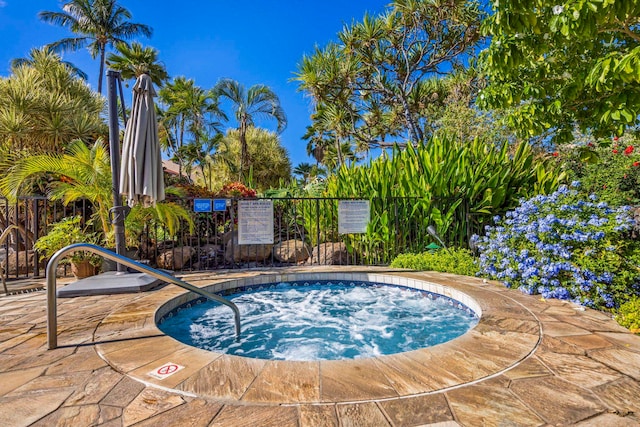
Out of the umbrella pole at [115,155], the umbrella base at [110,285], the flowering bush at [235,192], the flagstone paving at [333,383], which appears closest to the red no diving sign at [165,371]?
the flagstone paving at [333,383]

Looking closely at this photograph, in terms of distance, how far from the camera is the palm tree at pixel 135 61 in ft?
51.8

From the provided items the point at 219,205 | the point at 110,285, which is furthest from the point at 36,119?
the point at 110,285

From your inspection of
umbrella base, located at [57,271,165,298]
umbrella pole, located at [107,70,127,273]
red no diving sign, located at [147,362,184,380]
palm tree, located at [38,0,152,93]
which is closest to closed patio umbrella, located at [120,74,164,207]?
umbrella pole, located at [107,70,127,273]

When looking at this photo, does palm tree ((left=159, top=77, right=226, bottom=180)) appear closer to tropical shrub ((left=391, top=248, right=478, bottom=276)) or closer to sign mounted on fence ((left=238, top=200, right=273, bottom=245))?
sign mounted on fence ((left=238, top=200, right=273, bottom=245))

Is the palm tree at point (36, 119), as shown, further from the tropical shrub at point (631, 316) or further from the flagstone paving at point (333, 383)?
the tropical shrub at point (631, 316)

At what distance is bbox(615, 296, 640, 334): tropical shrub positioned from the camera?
2.57 m

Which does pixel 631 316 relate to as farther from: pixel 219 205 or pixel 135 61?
pixel 135 61

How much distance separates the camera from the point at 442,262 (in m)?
5.41

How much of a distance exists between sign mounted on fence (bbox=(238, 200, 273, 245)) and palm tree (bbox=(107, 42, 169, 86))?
12.9 metres

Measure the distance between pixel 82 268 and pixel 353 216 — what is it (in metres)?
4.54

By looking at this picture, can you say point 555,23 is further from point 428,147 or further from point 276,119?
point 276,119

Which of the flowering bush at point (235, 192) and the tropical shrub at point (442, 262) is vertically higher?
the flowering bush at point (235, 192)

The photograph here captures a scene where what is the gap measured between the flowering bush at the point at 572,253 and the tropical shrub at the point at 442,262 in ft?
2.01

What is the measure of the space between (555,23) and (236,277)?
480 centimetres
